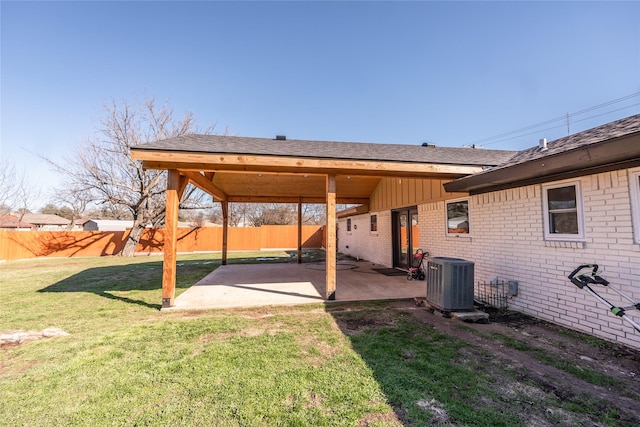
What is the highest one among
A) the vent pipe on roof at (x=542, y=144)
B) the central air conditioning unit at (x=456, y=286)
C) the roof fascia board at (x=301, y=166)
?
the vent pipe on roof at (x=542, y=144)

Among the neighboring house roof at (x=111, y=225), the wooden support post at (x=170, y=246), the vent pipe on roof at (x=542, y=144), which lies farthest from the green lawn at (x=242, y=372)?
the neighboring house roof at (x=111, y=225)

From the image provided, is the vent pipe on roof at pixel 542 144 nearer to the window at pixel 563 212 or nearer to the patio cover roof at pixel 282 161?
the patio cover roof at pixel 282 161

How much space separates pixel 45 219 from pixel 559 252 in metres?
57.9

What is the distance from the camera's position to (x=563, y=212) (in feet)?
13.5

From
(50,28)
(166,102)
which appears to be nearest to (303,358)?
(50,28)

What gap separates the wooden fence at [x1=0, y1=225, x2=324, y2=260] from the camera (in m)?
14.6

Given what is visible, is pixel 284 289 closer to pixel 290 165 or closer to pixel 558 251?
pixel 290 165

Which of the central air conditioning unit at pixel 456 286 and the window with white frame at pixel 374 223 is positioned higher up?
the window with white frame at pixel 374 223

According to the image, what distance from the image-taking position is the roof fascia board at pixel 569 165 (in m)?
2.98

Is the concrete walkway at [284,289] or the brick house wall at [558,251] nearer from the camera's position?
the brick house wall at [558,251]

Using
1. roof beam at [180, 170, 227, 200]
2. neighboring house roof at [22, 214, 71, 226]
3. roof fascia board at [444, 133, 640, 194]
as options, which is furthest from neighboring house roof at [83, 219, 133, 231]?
roof fascia board at [444, 133, 640, 194]

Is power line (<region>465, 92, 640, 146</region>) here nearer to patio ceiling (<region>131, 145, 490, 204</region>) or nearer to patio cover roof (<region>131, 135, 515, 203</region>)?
patio cover roof (<region>131, 135, 515, 203</region>)

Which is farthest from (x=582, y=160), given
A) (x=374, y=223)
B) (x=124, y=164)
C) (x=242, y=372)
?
(x=124, y=164)

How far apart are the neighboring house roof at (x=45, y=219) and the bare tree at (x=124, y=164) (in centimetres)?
3520
